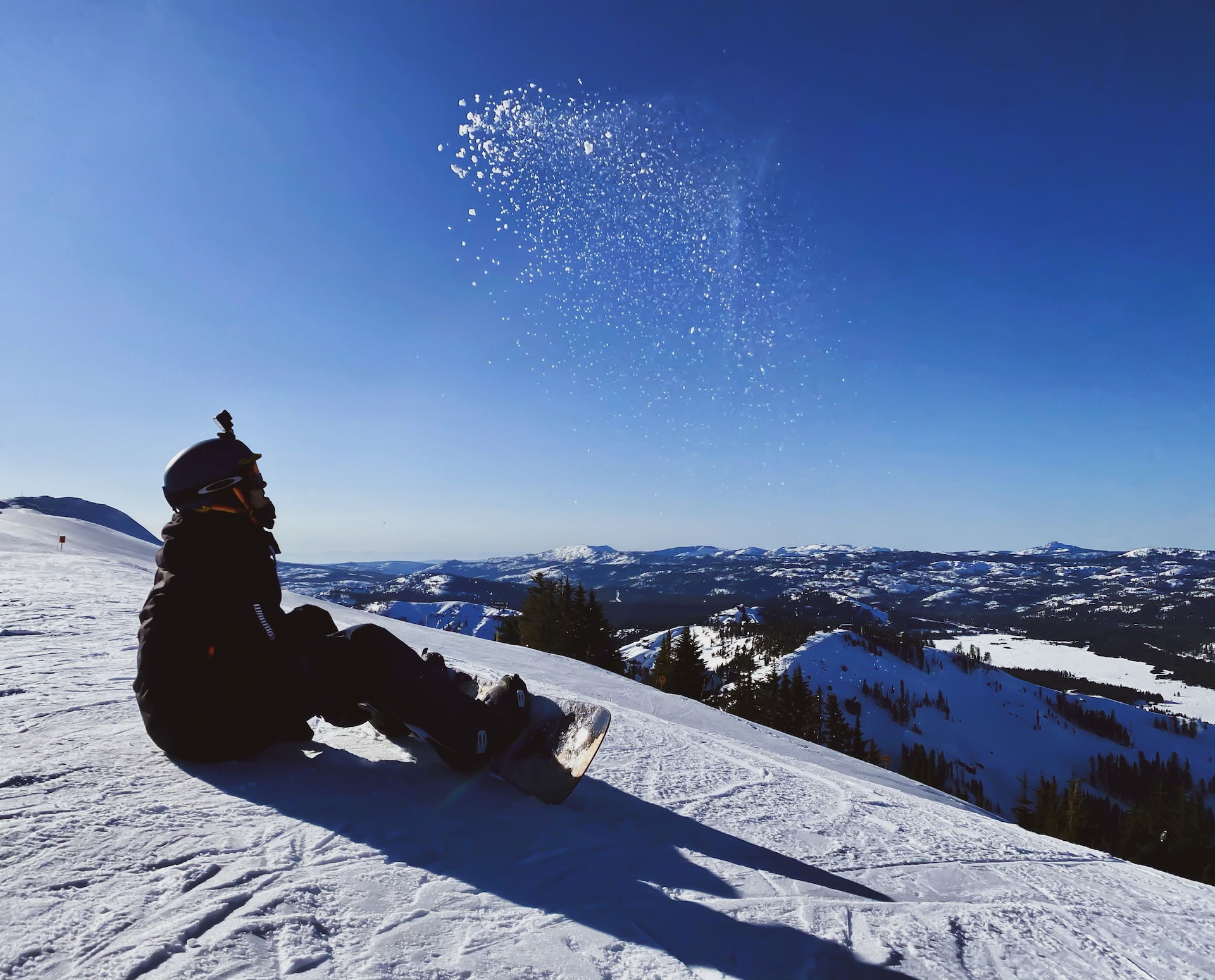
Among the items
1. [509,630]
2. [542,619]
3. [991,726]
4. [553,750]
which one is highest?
[553,750]

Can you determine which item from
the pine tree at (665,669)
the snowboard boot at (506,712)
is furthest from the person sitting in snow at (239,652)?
the pine tree at (665,669)

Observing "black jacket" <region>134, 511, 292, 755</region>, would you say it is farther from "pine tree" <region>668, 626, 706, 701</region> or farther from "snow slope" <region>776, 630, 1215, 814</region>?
"snow slope" <region>776, 630, 1215, 814</region>

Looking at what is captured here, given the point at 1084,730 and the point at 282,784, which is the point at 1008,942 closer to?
the point at 282,784

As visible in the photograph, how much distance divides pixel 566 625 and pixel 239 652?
33415 millimetres

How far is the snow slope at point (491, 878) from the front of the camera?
2053mm

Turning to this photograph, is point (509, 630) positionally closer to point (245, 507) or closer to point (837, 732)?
point (837, 732)

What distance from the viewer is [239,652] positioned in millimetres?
3273

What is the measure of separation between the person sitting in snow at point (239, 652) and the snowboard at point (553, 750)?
0.32 meters

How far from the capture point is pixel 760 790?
15.2 feet

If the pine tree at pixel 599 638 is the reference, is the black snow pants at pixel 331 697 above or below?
above

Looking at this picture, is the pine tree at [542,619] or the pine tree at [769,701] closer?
the pine tree at [542,619]

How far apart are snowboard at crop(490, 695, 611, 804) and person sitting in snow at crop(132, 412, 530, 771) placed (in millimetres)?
321

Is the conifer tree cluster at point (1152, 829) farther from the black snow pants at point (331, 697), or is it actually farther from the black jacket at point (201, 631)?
the black jacket at point (201, 631)

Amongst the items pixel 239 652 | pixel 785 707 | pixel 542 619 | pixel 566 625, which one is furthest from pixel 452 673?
pixel 785 707
